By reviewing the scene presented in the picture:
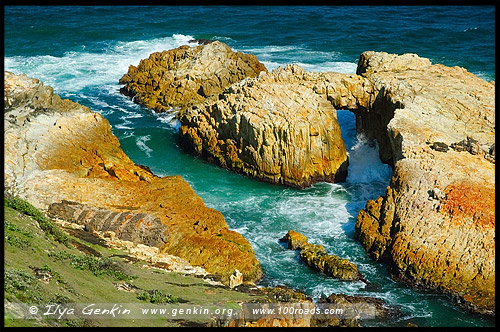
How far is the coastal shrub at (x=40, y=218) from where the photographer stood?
2648 centimetres

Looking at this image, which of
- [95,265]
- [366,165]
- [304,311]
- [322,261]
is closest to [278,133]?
[366,165]

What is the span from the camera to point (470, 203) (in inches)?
1177

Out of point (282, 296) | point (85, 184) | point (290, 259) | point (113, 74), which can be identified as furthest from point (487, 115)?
point (113, 74)

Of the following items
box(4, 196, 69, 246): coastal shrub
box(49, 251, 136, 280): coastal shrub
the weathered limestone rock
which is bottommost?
the weathered limestone rock

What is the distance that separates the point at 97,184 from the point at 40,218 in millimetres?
5143

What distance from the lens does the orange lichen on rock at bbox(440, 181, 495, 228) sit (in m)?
29.3

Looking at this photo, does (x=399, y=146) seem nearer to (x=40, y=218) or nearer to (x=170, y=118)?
(x=40, y=218)

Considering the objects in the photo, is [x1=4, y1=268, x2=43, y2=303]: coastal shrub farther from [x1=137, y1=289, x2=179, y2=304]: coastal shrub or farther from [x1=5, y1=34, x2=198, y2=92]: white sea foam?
[x1=5, y1=34, x2=198, y2=92]: white sea foam

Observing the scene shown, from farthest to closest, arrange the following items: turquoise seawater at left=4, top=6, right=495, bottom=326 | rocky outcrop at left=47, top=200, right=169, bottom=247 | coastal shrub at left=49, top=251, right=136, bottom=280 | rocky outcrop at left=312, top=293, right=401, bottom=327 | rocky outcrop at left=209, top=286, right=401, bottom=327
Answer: turquoise seawater at left=4, top=6, right=495, bottom=326, rocky outcrop at left=47, top=200, right=169, bottom=247, rocky outcrop at left=312, top=293, right=401, bottom=327, coastal shrub at left=49, top=251, right=136, bottom=280, rocky outcrop at left=209, top=286, right=401, bottom=327

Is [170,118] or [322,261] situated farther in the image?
[170,118]

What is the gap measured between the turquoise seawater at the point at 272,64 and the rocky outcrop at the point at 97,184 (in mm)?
2788

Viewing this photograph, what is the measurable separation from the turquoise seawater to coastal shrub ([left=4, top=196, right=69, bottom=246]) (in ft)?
29.6

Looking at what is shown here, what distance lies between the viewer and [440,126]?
36312 mm

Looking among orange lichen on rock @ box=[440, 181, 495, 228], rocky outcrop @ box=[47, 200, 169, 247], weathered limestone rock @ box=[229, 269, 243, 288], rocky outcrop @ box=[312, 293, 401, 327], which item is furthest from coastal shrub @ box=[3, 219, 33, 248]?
orange lichen on rock @ box=[440, 181, 495, 228]
